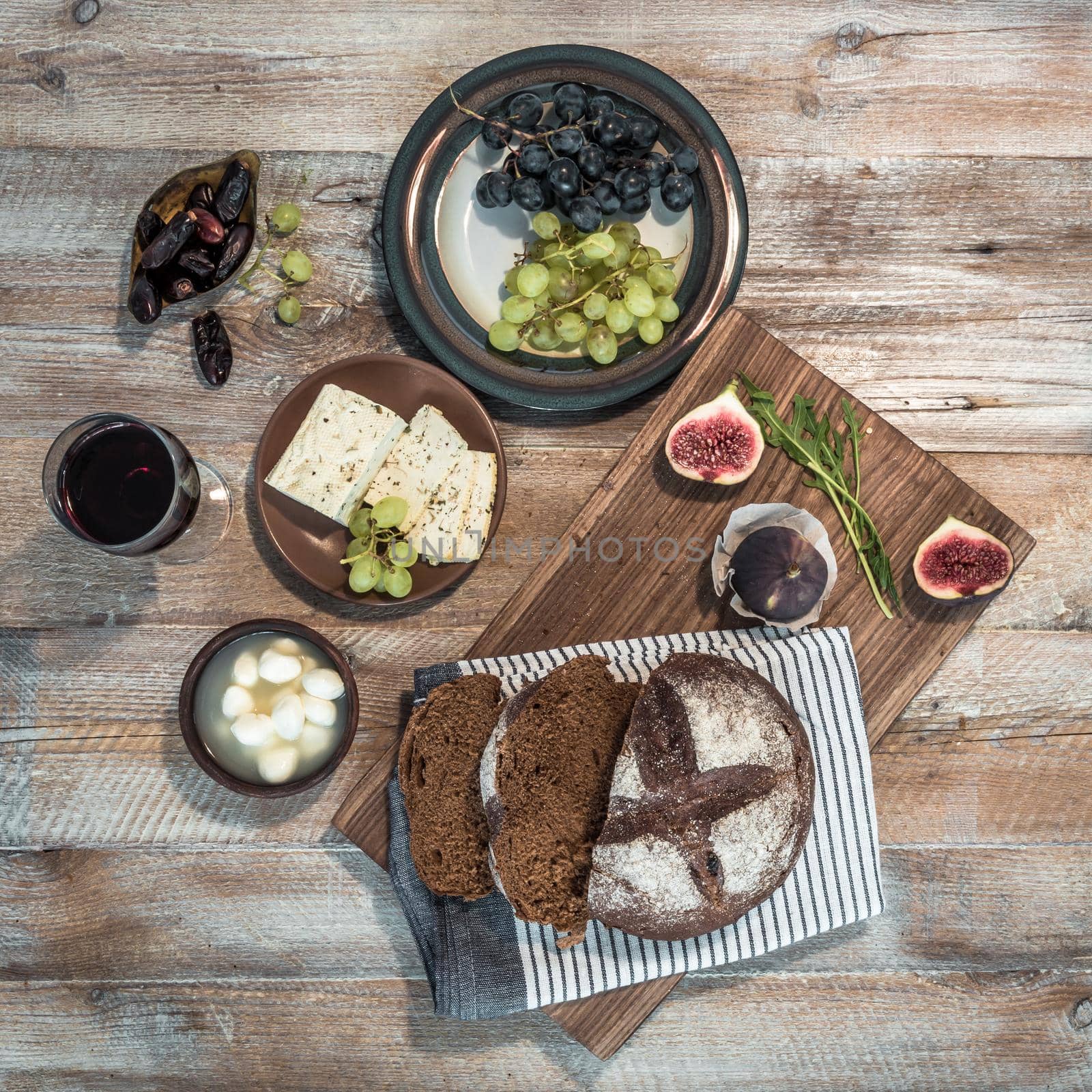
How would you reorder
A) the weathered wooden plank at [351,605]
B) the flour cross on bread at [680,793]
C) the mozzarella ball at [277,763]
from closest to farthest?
the flour cross on bread at [680,793], the mozzarella ball at [277,763], the weathered wooden plank at [351,605]

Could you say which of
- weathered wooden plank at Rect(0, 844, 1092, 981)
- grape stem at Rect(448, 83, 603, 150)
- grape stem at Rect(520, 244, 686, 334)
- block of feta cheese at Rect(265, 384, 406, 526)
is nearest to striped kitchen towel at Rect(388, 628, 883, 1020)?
weathered wooden plank at Rect(0, 844, 1092, 981)

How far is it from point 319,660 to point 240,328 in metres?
0.91

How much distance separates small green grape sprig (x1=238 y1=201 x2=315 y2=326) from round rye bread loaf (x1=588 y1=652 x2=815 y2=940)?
4.34ft

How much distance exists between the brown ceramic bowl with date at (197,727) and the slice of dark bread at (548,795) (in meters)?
0.39

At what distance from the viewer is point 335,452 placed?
1.98 m

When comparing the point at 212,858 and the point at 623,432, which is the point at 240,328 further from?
the point at 212,858

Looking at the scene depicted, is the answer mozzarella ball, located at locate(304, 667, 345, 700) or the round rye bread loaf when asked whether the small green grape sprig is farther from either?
the round rye bread loaf

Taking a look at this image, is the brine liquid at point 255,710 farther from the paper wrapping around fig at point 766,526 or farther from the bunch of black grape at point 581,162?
the bunch of black grape at point 581,162

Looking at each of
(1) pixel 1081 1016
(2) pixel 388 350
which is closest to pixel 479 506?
(2) pixel 388 350

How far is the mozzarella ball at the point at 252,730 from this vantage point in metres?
1.95

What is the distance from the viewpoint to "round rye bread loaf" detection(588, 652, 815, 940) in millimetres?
1635

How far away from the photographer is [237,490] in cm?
220

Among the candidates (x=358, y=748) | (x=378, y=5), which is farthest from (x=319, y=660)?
(x=378, y=5)

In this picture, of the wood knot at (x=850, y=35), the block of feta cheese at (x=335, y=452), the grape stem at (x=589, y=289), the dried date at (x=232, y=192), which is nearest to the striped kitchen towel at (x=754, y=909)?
the block of feta cheese at (x=335, y=452)
